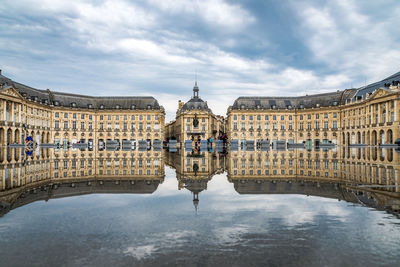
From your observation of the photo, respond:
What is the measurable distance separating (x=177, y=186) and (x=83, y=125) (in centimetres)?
9906

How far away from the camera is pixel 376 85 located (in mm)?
80000

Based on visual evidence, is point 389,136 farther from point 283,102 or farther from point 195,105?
point 195,105

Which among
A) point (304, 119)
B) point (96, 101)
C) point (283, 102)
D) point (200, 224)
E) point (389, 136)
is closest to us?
point (200, 224)

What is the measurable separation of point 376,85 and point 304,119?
28612mm

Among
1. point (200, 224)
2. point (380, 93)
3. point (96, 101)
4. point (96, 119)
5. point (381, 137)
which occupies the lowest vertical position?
point (200, 224)

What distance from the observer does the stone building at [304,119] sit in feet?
283

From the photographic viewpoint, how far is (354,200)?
34.7 feet

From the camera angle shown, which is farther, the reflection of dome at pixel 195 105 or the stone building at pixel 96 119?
the reflection of dome at pixel 195 105

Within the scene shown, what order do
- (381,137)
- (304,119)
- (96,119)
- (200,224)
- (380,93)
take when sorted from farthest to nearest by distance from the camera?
(96,119) → (304,119) → (381,137) → (380,93) → (200,224)

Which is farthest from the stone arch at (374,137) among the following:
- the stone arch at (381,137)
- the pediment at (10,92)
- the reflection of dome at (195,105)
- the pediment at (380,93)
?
the pediment at (10,92)

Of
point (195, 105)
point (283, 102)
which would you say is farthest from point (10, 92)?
point (283, 102)

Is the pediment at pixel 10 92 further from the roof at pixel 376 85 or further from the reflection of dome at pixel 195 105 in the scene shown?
the roof at pixel 376 85

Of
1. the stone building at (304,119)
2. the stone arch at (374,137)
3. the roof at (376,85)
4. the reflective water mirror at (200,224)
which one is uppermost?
the roof at (376,85)

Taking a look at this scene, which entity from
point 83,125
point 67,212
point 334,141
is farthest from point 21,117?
point 334,141
